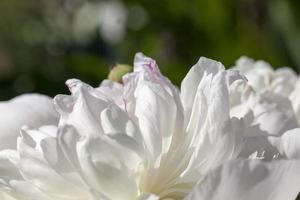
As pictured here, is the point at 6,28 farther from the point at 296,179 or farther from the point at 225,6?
the point at 296,179

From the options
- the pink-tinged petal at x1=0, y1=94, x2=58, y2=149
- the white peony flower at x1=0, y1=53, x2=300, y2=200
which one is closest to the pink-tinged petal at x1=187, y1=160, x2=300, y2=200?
the white peony flower at x1=0, y1=53, x2=300, y2=200

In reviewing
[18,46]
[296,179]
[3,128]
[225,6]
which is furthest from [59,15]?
[296,179]

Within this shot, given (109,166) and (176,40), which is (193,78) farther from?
(176,40)

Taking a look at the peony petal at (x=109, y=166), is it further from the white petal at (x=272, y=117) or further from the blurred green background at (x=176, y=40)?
the blurred green background at (x=176, y=40)

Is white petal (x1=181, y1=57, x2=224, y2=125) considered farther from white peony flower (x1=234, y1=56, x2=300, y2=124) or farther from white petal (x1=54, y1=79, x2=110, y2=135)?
white peony flower (x1=234, y1=56, x2=300, y2=124)

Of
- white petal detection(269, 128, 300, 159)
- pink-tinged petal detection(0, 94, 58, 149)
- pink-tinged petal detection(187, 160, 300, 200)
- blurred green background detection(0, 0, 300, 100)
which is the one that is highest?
blurred green background detection(0, 0, 300, 100)

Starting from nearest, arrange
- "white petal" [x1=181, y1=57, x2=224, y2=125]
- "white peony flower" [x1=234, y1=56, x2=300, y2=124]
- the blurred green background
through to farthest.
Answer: "white petal" [x1=181, y1=57, x2=224, y2=125] < "white peony flower" [x1=234, y1=56, x2=300, y2=124] < the blurred green background

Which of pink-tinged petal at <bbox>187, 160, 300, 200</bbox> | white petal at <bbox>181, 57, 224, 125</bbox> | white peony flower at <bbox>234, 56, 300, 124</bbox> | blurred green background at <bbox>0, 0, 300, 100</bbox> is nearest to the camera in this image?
pink-tinged petal at <bbox>187, 160, 300, 200</bbox>

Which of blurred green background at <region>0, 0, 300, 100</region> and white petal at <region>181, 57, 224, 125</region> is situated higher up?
blurred green background at <region>0, 0, 300, 100</region>
